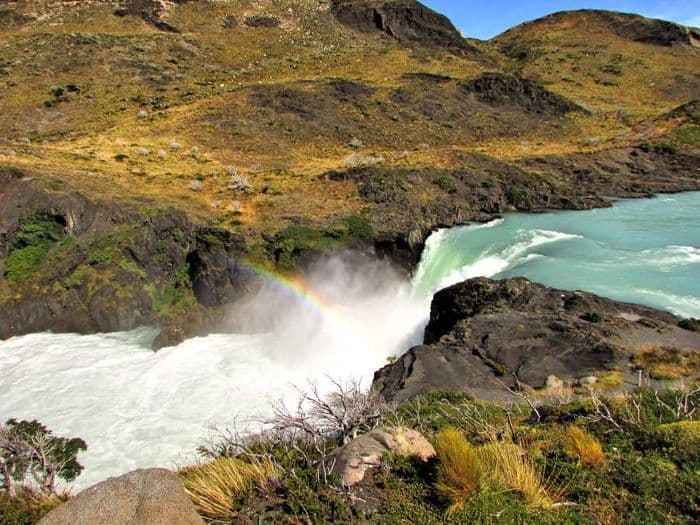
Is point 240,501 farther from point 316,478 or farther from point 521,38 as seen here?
point 521,38

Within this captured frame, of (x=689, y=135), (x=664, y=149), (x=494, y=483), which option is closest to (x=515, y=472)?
(x=494, y=483)

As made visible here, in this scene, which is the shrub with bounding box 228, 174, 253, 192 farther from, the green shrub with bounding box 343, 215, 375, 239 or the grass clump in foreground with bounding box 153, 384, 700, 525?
the grass clump in foreground with bounding box 153, 384, 700, 525

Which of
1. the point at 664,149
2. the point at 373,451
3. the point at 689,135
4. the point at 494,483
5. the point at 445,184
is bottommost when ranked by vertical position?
the point at 373,451

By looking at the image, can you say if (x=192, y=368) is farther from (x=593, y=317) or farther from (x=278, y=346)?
(x=593, y=317)

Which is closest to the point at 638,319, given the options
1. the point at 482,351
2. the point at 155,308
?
the point at 482,351

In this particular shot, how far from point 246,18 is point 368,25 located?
22521mm

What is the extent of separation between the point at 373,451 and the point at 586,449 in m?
2.71

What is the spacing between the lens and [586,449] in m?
5.83

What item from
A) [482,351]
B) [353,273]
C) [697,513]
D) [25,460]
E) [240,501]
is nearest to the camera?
[697,513]

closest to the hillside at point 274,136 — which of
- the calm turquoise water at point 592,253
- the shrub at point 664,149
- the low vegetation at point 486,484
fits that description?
the shrub at point 664,149

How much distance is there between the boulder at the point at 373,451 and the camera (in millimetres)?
5773

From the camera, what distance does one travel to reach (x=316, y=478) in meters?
5.73

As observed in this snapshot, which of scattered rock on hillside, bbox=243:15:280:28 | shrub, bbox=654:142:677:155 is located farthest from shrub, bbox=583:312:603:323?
scattered rock on hillside, bbox=243:15:280:28

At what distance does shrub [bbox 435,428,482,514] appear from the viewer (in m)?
5.05
